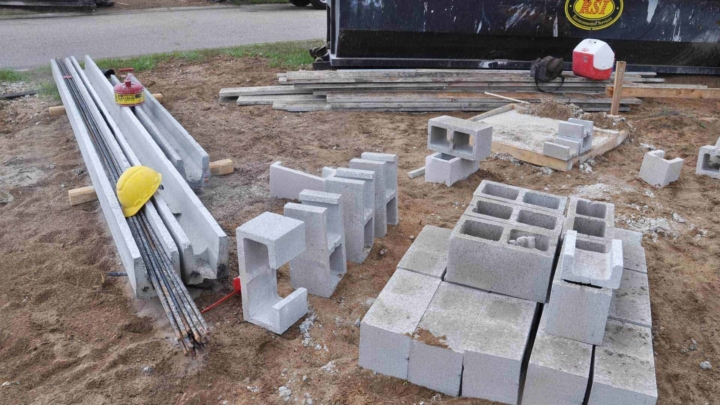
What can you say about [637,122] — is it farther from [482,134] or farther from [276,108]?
[276,108]

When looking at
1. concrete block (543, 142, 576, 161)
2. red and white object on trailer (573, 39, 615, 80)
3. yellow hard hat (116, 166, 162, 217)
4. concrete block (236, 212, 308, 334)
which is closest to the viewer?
concrete block (236, 212, 308, 334)

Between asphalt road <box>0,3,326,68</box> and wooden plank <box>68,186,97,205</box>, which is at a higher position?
asphalt road <box>0,3,326,68</box>

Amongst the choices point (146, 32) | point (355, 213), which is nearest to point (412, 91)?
point (355, 213)

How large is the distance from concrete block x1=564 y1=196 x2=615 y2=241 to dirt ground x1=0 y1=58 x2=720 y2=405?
2.64 ft

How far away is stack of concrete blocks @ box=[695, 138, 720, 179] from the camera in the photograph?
6297 millimetres

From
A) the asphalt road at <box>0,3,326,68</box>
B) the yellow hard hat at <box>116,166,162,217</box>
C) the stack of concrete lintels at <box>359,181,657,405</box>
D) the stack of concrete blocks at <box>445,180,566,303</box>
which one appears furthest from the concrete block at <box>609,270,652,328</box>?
the asphalt road at <box>0,3,326,68</box>

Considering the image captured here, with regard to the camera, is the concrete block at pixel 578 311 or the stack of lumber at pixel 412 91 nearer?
the concrete block at pixel 578 311

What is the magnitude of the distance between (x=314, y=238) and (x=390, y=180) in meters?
1.26

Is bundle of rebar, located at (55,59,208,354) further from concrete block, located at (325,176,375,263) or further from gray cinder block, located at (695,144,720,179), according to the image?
gray cinder block, located at (695,144,720,179)

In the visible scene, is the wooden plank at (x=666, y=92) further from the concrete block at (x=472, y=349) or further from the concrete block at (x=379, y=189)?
the concrete block at (x=472, y=349)

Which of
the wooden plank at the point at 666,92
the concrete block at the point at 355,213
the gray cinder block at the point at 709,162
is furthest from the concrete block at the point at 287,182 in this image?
the wooden plank at the point at 666,92

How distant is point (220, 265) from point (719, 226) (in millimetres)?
4541

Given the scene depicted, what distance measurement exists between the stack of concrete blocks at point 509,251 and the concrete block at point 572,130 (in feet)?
9.58

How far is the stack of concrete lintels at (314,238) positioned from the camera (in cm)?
372
